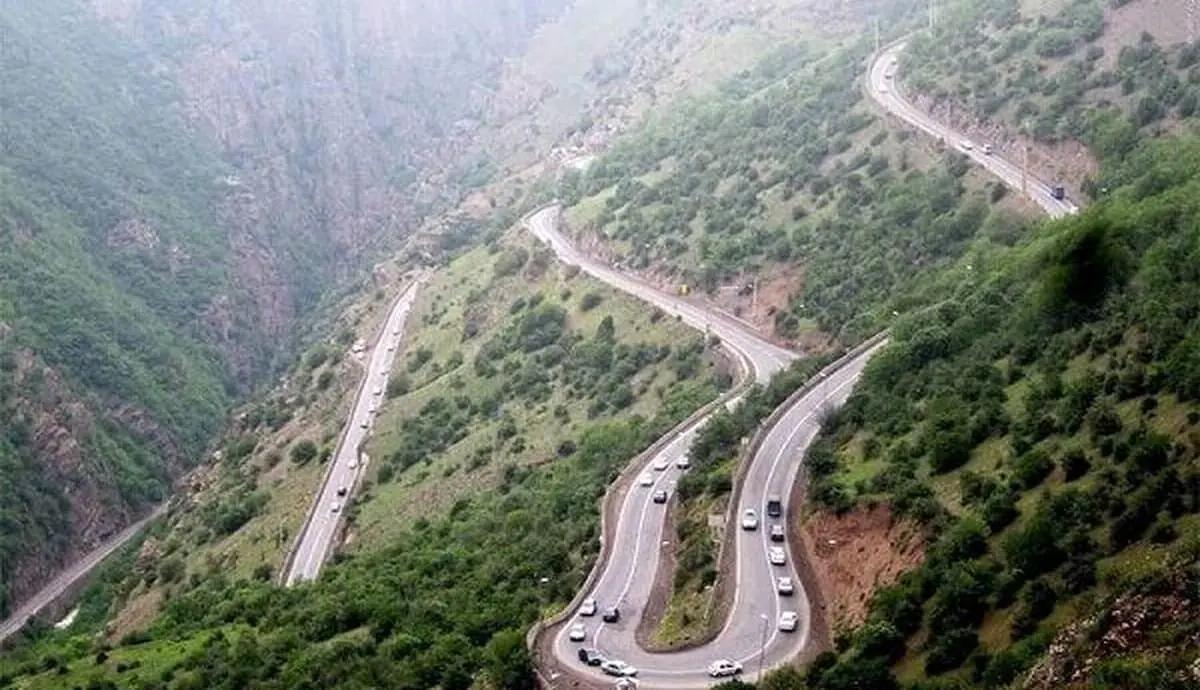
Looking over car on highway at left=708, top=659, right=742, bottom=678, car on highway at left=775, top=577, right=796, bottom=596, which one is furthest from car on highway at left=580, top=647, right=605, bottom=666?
car on highway at left=775, top=577, right=796, bottom=596

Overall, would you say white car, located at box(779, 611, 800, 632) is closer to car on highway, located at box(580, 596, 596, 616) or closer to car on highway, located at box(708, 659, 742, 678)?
car on highway, located at box(708, 659, 742, 678)

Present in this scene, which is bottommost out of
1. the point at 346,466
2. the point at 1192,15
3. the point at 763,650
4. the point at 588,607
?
the point at 346,466

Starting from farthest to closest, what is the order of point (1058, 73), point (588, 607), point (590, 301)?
point (590, 301) < point (1058, 73) < point (588, 607)

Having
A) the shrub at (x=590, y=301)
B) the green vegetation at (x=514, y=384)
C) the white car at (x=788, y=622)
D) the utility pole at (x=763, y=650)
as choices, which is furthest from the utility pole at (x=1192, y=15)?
the utility pole at (x=763, y=650)

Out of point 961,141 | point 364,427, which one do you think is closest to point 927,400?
point 961,141

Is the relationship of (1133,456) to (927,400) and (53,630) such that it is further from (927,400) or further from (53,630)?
(53,630)

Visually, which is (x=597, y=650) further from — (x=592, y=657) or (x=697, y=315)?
(x=697, y=315)

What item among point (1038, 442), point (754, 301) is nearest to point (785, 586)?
point (1038, 442)
